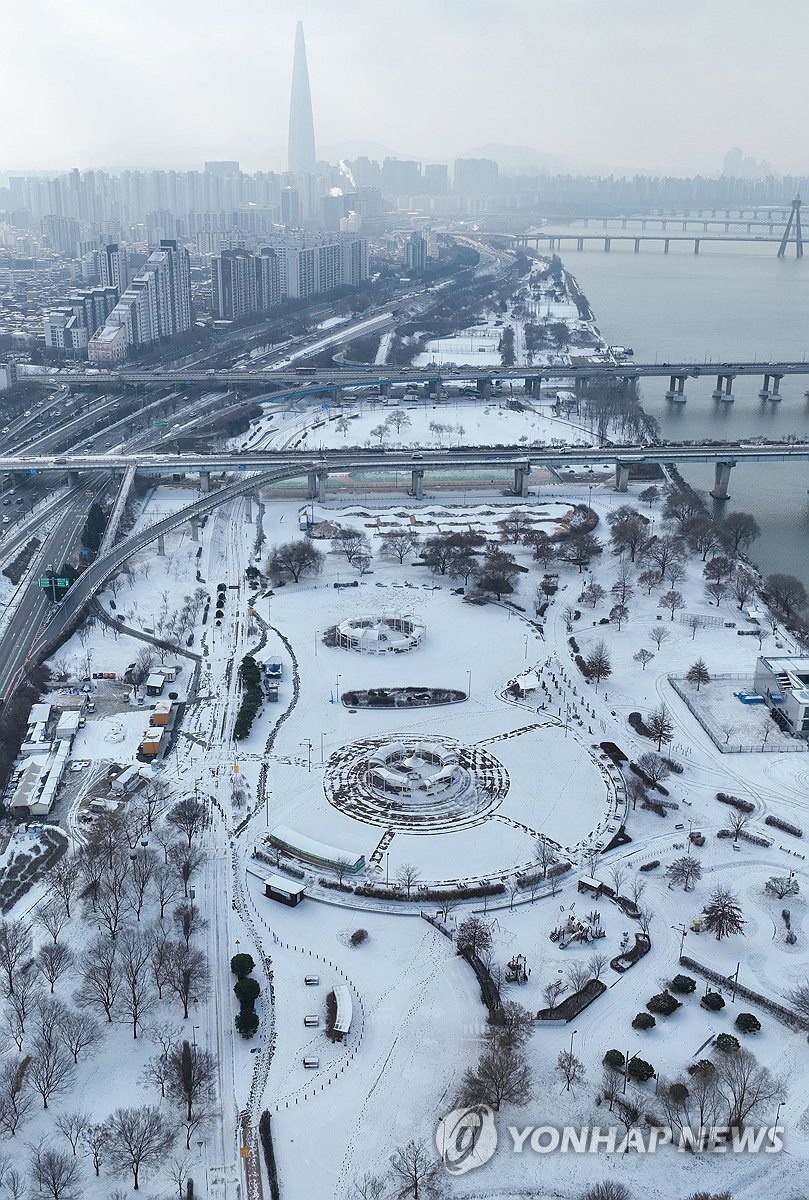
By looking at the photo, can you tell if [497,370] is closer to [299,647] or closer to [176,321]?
[176,321]

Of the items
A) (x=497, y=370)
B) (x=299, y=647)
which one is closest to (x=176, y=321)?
(x=497, y=370)

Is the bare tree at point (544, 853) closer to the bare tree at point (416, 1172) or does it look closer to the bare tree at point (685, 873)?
the bare tree at point (685, 873)

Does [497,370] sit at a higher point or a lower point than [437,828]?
higher

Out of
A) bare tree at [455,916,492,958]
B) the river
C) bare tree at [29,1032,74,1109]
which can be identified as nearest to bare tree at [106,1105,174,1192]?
bare tree at [29,1032,74,1109]

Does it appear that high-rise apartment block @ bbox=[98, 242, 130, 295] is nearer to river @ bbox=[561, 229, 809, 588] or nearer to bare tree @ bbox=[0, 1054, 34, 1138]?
river @ bbox=[561, 229, 809, 588]

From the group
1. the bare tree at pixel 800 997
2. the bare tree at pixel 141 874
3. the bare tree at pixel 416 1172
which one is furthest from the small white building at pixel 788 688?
the bare tree at pixel 141 874
